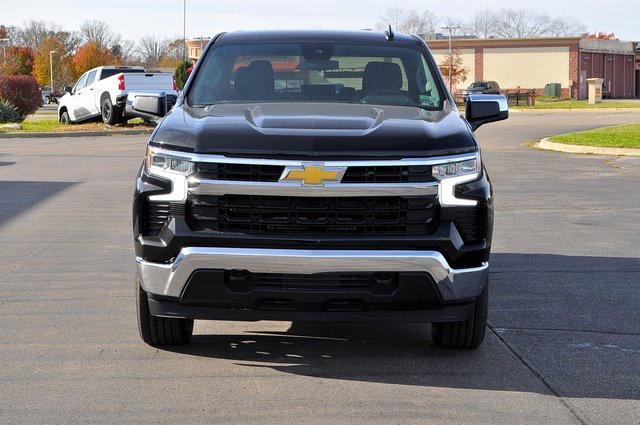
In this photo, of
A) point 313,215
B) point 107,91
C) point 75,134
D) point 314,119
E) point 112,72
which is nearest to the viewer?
point 313,215

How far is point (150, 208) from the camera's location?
19.2 feet

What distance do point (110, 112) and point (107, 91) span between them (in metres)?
0.64

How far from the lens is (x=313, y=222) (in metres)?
Result: 5.65

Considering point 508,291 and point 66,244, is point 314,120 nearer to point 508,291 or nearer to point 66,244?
point 508,291

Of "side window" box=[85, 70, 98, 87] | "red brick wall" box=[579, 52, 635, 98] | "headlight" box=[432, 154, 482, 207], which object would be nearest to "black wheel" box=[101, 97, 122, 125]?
"side window" box=[85, 70, 98, 87]

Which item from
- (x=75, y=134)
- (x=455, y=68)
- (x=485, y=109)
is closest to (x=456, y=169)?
(x=485, y=109)

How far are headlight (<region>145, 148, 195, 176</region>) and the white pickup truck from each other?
25.8 metres

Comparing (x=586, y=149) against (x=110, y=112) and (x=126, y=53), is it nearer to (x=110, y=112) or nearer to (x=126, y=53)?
(x=110, y=112)

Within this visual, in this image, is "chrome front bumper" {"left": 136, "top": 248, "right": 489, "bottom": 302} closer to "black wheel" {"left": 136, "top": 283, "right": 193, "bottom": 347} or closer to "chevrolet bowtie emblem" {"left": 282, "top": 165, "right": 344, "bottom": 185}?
"chevrolet bowtie emblem" {"left": 282, "top": 165, "right": 344, "bottom": 185}

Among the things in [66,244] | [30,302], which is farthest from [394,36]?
[66,244]

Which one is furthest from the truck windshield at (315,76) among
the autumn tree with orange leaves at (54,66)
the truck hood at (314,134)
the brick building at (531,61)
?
the autumn tree with orange leaves at (54,66)

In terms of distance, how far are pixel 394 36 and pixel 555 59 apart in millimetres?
85198

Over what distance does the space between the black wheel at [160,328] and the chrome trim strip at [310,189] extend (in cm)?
89

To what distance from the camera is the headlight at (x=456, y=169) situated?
5.74 metres
